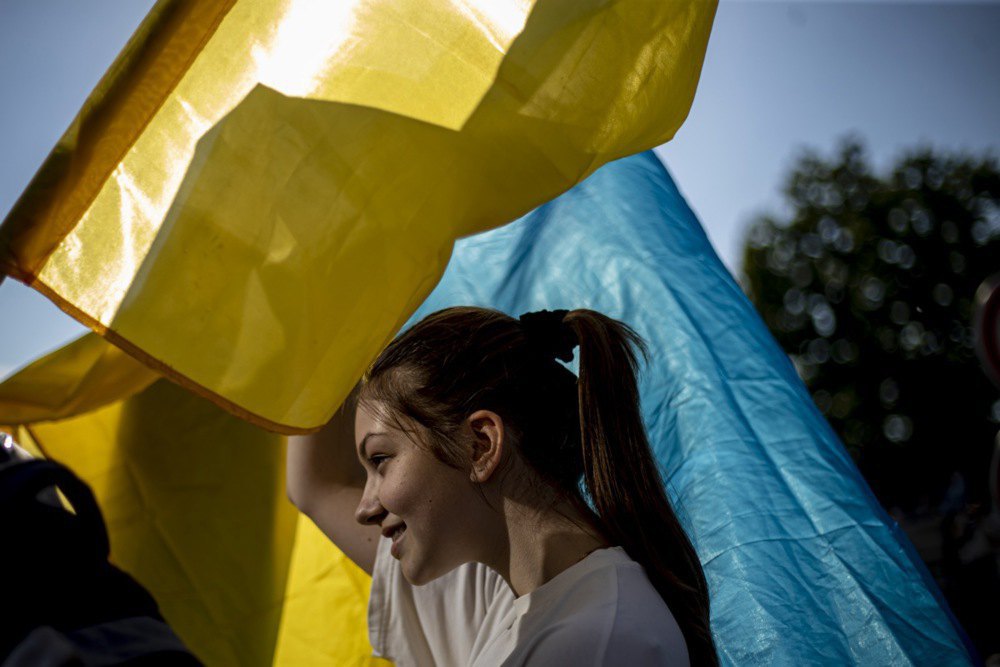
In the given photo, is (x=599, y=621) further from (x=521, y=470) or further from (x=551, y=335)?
(x=551, y=335)

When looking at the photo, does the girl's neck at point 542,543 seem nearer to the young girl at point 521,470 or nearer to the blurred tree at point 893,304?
the young girl at point 521,470

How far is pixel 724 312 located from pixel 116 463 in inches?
64.0

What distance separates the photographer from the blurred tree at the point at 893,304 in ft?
67.7

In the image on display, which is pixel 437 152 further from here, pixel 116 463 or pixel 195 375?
pixel 116 463

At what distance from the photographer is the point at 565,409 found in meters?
1.75

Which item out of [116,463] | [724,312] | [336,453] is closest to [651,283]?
[724,312]

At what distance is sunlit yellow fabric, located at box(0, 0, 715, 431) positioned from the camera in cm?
137

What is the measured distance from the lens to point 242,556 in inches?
96.7

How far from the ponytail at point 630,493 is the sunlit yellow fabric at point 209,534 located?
42.1 inches

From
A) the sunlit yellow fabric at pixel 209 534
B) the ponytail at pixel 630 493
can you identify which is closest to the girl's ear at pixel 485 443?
the ponytail at pixel 630 493

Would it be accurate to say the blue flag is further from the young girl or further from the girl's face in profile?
the girl's face in profile

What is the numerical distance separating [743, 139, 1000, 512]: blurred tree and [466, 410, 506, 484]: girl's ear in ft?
65.8

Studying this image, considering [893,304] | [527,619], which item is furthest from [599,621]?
[893,304]

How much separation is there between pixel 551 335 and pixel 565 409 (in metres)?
0.15
